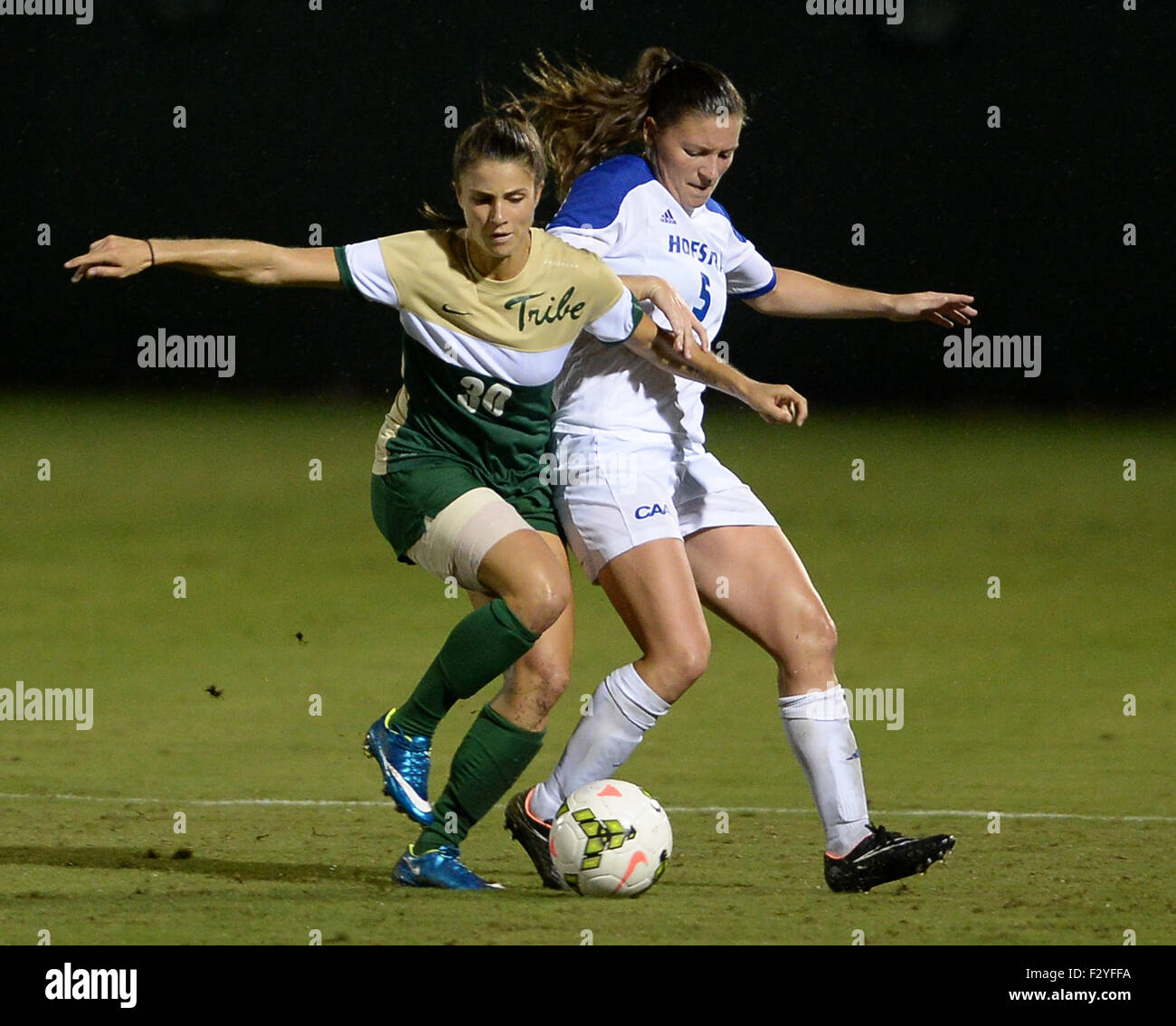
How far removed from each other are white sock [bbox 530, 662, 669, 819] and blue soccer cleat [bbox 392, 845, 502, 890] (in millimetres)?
275

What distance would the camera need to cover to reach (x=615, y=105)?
518 cm

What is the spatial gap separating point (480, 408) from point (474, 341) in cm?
17

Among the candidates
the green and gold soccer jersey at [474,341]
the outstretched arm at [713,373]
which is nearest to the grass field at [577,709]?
the green and gold soccer jersey at [474,341]

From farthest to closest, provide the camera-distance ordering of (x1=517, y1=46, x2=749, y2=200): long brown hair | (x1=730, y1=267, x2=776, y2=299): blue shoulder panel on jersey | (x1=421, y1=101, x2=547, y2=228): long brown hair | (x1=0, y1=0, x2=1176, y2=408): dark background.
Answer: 1. (x1=0, y1=0, x2=1176, y2=408): dark background
2. (x1=730, y1=267, x2=776, y2=299): blue shoulder panel on jersey
3. (x1=517, y1=46, x2=749, y2=200): long brown hair
4. (x1=421, y1=101, x2=547, y2=228): long brown hair

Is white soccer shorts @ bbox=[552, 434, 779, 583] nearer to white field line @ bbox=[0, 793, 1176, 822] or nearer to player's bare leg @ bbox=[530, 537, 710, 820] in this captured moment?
player's bare leg @ bbox=[530, 537, 710, 820]

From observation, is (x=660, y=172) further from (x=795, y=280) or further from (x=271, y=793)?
(x=271, y=793)

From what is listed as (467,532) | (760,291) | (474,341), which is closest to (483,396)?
(474,341)

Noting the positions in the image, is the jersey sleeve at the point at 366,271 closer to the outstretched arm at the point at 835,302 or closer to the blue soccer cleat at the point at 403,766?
the blue soccer cleat at the point at 403,766

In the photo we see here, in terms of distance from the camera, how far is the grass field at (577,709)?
15.0 feet

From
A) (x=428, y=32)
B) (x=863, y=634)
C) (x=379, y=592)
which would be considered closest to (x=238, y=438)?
(x=428, y=32)

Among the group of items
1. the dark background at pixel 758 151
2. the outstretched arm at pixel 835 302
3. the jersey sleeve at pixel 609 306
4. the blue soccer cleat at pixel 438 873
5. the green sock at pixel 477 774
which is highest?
the dark background at pixel 758 151

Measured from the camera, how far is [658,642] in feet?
15.7

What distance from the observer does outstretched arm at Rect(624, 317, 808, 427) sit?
4.71 metres

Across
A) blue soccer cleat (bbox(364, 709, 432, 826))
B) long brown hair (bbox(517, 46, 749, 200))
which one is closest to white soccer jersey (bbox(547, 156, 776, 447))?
long brown hair (bbox(517, 46, 749, 200))
